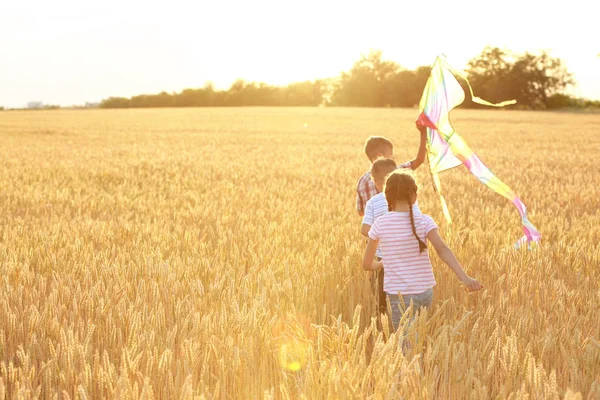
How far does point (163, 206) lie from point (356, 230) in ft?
8.05

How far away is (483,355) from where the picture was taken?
2.10m

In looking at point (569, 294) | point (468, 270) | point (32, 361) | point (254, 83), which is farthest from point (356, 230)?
point (254, 83)

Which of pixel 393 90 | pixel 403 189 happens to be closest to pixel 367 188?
pixel 403 189

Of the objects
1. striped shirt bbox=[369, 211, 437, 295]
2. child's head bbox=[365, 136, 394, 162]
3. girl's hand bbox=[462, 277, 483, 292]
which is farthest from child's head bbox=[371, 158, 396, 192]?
girl's hand bbox=[462, 277, 483, 292]

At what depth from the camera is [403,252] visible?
9.54ft

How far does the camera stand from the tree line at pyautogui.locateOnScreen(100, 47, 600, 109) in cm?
6712

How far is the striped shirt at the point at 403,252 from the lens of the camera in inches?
113

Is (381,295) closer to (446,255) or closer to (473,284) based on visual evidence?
(446,255)

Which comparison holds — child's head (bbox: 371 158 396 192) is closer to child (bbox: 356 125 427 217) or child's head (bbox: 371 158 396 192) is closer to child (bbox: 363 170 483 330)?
child (bbox: 356 125 427 217)

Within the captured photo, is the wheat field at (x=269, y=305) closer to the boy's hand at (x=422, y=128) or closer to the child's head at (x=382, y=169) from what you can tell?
the child's head at (x=382, y=169)

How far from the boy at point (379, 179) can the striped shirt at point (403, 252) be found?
0.15m

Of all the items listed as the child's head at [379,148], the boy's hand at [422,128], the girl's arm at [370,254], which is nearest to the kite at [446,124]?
the boy's hand at [422,128]

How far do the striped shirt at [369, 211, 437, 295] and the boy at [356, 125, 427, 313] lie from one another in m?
0.15

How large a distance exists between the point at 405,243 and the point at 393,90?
228 ft
